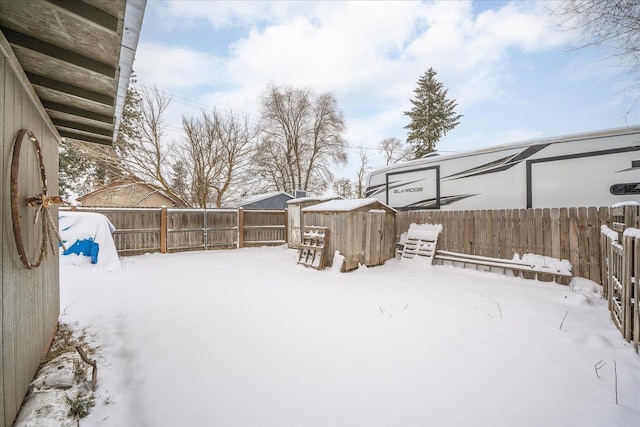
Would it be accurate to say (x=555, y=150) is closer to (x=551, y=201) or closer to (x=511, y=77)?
(x=551, y=201)

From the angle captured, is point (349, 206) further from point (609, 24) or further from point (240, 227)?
point (240, 227)

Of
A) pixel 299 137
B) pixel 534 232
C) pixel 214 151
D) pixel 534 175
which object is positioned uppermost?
pixel 299 137

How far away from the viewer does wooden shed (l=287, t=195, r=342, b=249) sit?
10.2 meters

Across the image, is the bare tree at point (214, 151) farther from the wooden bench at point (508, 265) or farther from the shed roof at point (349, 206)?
the wooden bench at point (508, 265)

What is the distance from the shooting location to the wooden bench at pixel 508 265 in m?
4.74

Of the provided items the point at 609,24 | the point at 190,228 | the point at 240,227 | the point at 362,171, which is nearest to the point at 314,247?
the point at 240,227

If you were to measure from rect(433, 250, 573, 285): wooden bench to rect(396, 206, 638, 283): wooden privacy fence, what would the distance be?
0.41 feet

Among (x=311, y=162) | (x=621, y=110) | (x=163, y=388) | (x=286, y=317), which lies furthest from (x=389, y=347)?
(x=311, y=162)

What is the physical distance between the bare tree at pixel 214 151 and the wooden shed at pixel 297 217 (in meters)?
5.24

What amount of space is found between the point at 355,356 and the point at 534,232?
4.81 m

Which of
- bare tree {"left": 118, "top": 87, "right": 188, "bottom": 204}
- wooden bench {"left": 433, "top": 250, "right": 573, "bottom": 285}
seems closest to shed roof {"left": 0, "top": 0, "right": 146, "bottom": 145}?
wooden bench {"left": 433, "top": 250, "right": 573, "bottom": 285}

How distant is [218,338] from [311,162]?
18.7m

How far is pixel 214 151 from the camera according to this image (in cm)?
1434

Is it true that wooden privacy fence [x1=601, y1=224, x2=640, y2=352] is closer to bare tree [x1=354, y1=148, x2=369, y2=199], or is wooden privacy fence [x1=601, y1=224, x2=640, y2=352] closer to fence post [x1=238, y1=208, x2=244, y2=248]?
fence post [x1=238, y1=208, x2=244, y2=248]
